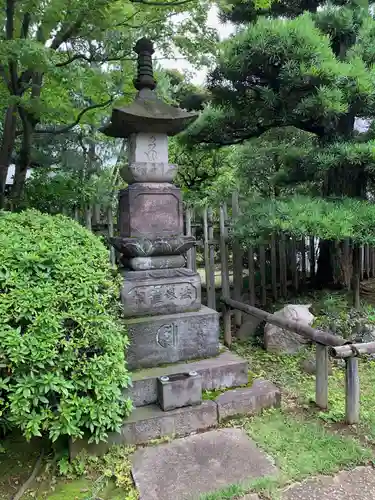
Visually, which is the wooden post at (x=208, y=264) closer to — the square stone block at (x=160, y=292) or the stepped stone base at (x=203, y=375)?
the square stone block at (x=160, y=292)

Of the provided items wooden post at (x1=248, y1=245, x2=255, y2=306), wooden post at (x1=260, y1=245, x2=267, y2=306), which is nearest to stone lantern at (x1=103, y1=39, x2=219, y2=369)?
wooden post at (x1=248, y1=245, x2=255, y2=306)

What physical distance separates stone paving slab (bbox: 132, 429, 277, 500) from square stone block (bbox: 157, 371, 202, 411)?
0.25 metres

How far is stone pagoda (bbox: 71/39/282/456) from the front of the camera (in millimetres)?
2902

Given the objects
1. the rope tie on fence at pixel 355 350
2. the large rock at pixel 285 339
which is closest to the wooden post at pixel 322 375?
the rope tie on fence at pixel 355 350

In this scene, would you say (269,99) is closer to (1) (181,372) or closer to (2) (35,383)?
(1) (181,372)

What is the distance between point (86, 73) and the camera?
472 cm

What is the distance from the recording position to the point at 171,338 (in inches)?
129

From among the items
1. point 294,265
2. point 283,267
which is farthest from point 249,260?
point 294,265

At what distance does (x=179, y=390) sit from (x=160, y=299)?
834 mm

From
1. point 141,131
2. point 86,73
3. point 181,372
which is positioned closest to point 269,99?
point 141,131

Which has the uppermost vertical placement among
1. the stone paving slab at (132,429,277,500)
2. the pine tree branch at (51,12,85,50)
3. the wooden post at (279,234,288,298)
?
the pine tree branch at (51,12,85,50)

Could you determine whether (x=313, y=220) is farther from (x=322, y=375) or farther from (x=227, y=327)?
(x=227, y=327)

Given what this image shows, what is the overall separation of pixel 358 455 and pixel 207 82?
4.41 metres

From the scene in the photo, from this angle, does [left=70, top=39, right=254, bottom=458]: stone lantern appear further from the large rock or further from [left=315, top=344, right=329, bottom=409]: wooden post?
the large rock
